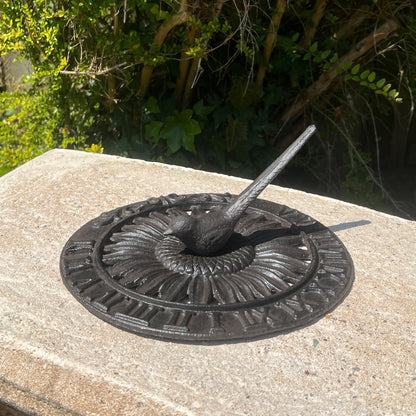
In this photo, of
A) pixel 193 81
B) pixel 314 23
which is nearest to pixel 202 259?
pixel 193 81

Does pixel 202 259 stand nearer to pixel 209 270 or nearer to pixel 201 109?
pixel 209 270

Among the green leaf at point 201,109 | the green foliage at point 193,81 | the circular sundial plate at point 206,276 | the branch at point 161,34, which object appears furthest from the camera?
the green leaf at point 201,109

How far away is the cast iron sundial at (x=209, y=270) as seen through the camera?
4.36 ft

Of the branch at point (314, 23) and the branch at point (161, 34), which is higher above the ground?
the branch at point (314, 23)

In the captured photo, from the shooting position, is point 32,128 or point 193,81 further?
point 193,81

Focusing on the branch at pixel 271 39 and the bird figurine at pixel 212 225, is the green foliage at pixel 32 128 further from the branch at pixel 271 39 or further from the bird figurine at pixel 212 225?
the bird figurine at pixel 212 225

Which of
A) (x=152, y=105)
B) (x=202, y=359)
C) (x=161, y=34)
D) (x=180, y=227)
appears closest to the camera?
(x=202, y=359)

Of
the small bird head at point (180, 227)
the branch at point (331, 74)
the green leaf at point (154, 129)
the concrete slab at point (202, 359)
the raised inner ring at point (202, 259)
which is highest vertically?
the branch at point (331, 74)

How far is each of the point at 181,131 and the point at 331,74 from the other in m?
1.09

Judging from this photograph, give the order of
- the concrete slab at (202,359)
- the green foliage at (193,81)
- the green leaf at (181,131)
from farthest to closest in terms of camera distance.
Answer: the green leaf at (181,131) → the green foliage at (193,81) → the concrete slab at (202,359)

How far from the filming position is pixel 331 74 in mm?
3373

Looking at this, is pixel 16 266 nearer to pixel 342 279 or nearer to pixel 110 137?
pixel 342 279

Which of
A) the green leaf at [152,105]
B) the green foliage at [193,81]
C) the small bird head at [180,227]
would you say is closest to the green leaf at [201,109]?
the green foliage at [193,81]

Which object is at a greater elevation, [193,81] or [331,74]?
[331,74]
